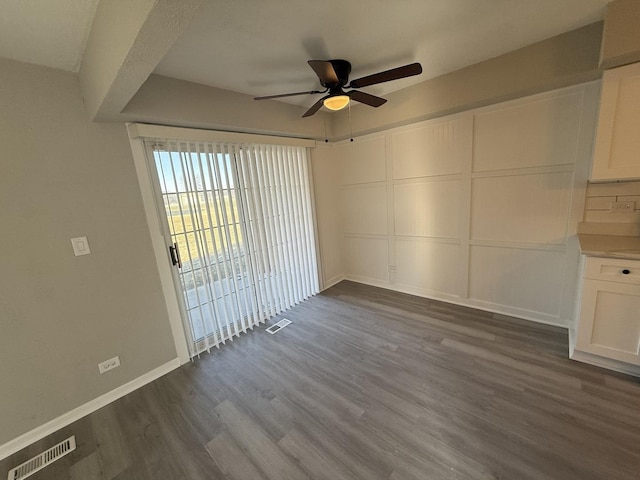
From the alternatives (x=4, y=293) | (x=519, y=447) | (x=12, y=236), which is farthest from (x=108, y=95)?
(x=519, y=447)

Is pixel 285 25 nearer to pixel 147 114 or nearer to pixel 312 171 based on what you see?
pixel 147 114

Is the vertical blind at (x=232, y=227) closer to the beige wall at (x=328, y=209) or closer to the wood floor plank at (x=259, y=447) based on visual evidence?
the beige wall at (x=328, y=209)

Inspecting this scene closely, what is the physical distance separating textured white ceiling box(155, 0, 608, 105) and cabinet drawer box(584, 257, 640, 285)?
1705 mm

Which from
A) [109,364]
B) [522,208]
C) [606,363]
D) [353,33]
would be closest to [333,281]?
[522,208]

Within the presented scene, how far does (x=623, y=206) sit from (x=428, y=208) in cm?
159

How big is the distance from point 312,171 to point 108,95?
2.41 m

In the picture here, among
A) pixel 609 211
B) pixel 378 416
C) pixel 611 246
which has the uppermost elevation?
pixel 609 211

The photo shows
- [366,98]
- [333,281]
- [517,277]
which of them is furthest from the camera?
[333,281]

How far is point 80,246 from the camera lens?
1.92 meters

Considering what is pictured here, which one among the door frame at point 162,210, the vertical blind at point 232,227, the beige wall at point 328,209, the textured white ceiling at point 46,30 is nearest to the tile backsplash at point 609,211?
the beige wall at point 328,209

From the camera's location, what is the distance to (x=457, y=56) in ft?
7.39

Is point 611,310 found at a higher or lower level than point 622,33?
lower

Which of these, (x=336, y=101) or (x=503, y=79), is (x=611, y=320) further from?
(x=336, y=101)

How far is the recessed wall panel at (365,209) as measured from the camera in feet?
12.0
